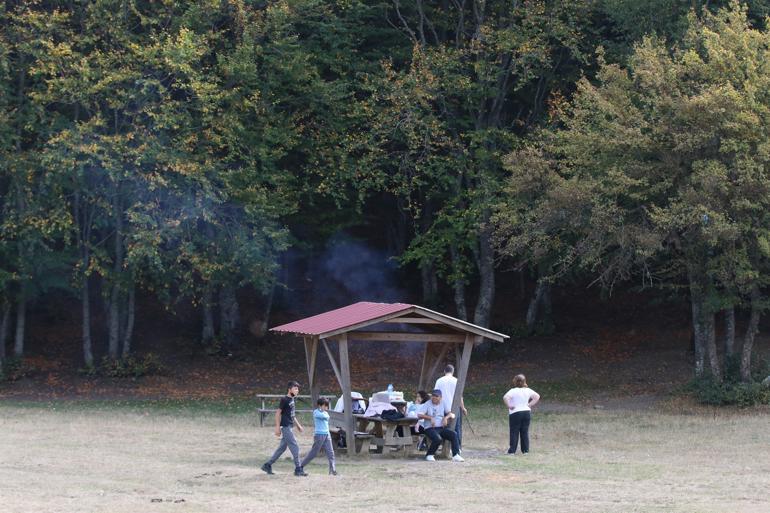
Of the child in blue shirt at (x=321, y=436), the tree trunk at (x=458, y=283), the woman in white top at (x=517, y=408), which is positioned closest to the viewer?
the child in blue shirt at (x=321, y=436)

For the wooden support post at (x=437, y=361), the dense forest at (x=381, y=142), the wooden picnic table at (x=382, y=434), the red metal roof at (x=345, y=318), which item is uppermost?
the dense forest at (x=381, y=142)

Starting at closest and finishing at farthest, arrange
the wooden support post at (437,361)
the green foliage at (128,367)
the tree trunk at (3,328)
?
the wooden support post at (437,361) → the tree trunk at (3,328) → the green foliage at (128,367)

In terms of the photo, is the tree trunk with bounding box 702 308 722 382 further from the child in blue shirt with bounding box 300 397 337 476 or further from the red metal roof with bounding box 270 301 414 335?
the child in blue shirt with bounding box 300 397 337 476

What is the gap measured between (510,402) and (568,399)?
11.3m

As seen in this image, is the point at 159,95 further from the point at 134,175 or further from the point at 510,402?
the point at 510,402

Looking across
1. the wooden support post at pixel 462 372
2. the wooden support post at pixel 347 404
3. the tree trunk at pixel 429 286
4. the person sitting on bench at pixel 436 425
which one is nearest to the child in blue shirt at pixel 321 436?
the wooden support post at pixel 347 404

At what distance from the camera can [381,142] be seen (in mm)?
33156

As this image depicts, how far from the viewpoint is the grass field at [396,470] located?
14359mm

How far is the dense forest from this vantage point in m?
26.7

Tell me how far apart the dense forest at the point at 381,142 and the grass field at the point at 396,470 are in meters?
5.22

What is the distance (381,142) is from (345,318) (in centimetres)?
1371

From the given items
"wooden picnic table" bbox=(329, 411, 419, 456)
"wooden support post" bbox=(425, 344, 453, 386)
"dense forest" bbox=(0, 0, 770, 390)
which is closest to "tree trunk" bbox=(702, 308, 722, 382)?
"dense forest" bbox=(0, 0, 770, 390)

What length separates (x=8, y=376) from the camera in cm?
3388

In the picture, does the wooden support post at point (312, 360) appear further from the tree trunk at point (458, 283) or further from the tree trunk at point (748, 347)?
the tree trunk at point (458, 283)
